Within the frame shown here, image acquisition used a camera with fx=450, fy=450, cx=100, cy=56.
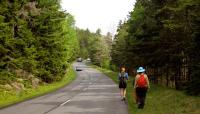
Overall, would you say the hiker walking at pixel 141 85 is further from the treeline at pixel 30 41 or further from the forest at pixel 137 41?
the treeline at pixel 30 41

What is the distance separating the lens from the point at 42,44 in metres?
48.8

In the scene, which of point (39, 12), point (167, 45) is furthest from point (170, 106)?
point (39, 12)

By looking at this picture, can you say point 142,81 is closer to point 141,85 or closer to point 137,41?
point 141,85

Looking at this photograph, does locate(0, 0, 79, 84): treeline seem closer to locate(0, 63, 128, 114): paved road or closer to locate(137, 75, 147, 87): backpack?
locate(0, 63, 128, 114): paved road

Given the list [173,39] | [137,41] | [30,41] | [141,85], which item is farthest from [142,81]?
[30,41]

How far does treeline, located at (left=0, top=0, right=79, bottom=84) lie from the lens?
117ft

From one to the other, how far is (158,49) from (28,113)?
53.9 feet

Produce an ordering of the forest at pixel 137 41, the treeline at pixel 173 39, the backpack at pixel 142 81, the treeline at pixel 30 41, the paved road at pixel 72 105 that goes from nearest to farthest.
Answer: the paved road at pixel 72 105
the backpack at pixel 142 81
the treeline at pixel 173 39
the forest at pixel 137 41
the treeline at pixel 30 41

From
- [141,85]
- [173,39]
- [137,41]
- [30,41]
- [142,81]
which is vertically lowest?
[141,85]

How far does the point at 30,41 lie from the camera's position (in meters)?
43.0

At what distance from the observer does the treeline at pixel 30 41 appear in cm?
3559

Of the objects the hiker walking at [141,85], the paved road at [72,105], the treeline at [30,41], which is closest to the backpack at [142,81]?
the hiker walking at [141,85]

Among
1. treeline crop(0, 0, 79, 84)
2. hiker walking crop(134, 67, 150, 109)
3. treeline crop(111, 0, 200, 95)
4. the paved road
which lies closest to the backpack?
hiker walking crop(134, 67, 150, 109)

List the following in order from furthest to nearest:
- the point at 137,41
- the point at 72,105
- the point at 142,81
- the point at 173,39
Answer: the point at 137,41 < the point at 173,39 < the point at 72,105 < the point at 142,81
